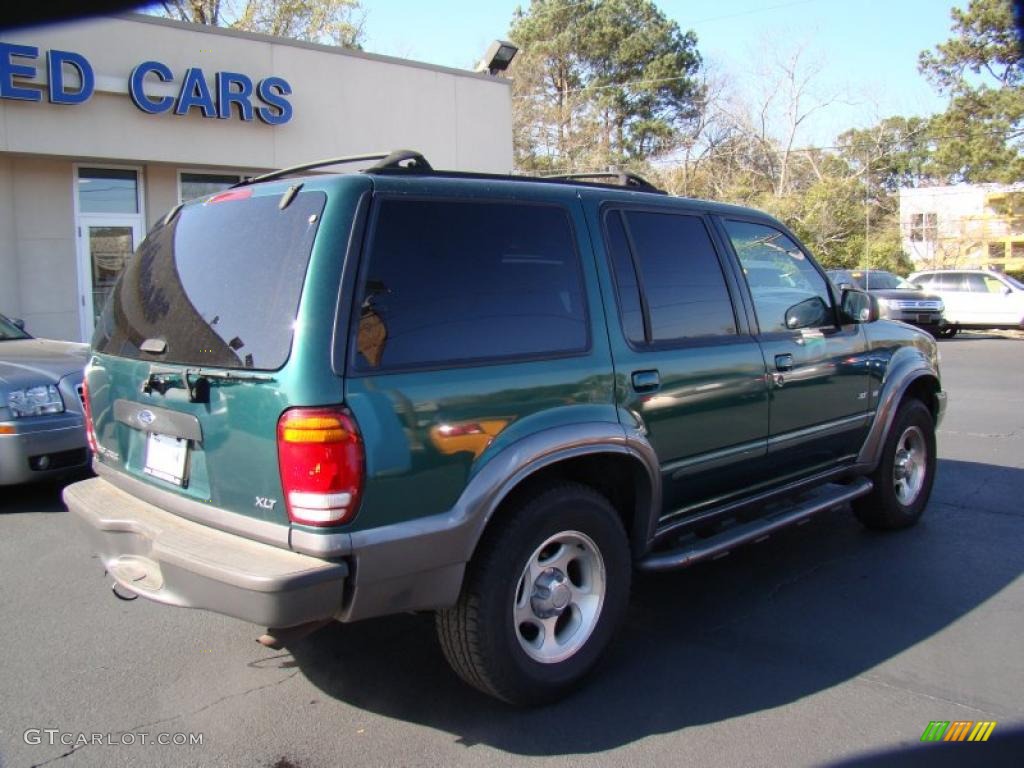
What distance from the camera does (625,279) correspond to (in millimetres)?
3541

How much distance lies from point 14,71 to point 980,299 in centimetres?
2156

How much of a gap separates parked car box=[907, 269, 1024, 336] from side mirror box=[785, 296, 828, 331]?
19294mm

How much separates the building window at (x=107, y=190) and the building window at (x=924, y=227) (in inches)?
1506

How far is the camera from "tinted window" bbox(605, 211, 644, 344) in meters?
3.48

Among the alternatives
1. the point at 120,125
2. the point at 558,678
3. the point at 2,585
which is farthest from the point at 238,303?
the point at 120,125

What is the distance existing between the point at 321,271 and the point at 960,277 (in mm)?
23046

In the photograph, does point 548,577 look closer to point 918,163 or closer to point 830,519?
point 830,519

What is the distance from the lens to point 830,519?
563cm

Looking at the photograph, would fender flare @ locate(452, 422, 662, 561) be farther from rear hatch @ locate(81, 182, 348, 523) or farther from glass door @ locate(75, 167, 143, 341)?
glass door @ locate(75, 167, 143, 341)

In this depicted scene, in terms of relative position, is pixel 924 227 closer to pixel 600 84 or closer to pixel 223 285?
pixel 600 84

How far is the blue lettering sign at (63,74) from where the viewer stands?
429 inches

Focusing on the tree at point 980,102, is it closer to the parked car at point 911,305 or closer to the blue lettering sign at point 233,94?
the parked car at point 911,305

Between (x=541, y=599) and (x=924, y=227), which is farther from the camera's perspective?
(x=924, y=227)

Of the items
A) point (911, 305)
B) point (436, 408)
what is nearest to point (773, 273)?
point (436, 408)
